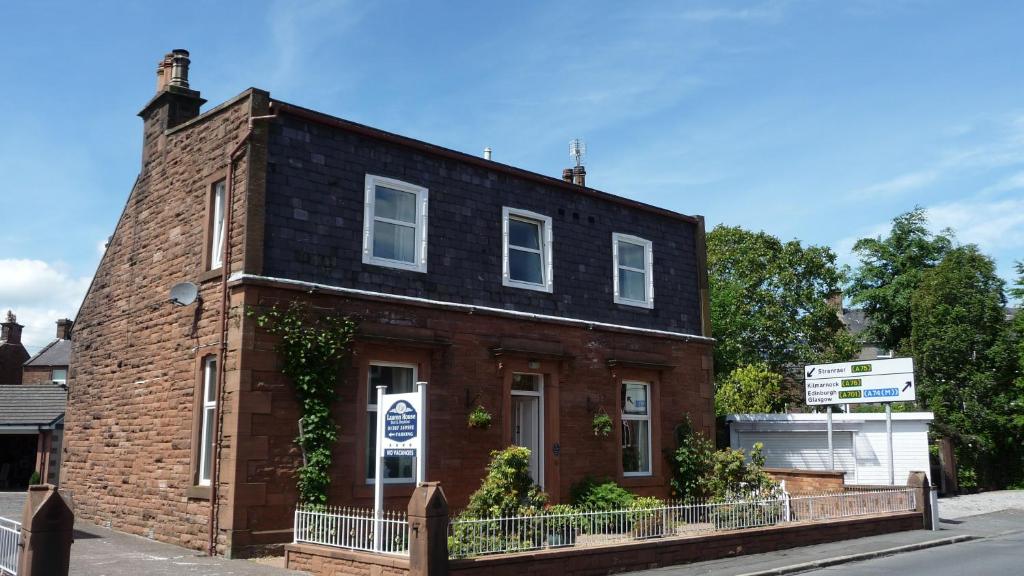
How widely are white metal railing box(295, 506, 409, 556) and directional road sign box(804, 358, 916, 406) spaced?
15744 mm

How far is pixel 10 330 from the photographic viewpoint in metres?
50.7

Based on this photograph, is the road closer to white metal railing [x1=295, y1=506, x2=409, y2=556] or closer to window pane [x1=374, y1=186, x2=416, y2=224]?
white metal railing [x1=295, y1=506, x2=409, y2=556]

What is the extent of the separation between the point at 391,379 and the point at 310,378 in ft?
6.53

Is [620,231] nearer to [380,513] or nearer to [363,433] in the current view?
[363,433]

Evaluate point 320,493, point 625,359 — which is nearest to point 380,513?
point 320,493

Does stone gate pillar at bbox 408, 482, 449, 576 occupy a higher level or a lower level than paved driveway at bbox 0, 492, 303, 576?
higher

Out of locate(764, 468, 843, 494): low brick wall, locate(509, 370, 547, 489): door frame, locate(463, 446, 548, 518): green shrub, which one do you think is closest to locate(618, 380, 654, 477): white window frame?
locate(509, 370, 547, 489): door frame

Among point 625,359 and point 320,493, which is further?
point 625,359

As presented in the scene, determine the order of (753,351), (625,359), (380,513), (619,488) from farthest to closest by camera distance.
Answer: (753,351)
(625,359)
(619,488)
(380,513)

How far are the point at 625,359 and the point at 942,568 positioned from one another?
302 inches

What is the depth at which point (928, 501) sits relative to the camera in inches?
781

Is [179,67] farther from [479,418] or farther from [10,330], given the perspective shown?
[10,330]

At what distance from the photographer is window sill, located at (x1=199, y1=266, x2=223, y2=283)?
14.3 metres

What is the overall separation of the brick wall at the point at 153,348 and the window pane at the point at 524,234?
6.07 m
